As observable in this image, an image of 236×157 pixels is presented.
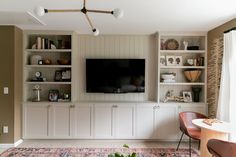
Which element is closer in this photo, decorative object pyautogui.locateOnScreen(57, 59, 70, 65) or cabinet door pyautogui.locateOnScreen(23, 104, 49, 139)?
cabinet door pyautogui.locateOnScreen(23, 104, 49, 139)

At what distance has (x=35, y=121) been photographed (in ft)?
16.6

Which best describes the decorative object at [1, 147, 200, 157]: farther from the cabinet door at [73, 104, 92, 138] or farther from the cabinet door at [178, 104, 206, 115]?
the cabinet door at [178, 104, 206, 115]

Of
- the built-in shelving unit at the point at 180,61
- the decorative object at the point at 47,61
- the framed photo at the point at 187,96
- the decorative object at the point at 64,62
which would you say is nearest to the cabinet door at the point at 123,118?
the built-in shelving unit at the point at 180,61

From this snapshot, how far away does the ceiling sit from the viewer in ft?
10.5

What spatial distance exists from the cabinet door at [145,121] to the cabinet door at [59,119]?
57.7 inches

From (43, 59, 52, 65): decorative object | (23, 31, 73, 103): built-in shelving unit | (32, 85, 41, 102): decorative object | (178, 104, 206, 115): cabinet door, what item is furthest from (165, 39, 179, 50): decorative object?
(32, 85, 41, 102): decorative object

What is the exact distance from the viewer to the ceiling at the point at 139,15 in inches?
126

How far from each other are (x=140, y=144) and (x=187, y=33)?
2534 mm

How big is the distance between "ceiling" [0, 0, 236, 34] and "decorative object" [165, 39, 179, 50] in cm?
45

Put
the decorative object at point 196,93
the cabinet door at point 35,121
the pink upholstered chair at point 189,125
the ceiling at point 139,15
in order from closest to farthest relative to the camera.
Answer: the ceiling at point 139,15 < the pink upholstered chair at point 189,125 < the cabinet door at point 35,121 < the decorative object at point 196,93

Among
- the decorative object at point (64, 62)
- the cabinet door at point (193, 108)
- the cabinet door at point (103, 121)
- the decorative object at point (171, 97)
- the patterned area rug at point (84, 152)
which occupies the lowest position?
the patterned area rug at point (84, 152)

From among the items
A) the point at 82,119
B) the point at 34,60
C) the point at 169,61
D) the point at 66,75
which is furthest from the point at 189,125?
the point at 34,60

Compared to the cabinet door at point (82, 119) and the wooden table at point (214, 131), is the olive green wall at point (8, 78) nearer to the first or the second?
the cabinet door at point (82, 119)

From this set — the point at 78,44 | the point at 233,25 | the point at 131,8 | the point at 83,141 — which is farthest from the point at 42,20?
the point at 233,25
